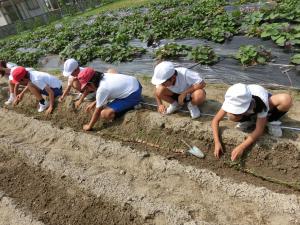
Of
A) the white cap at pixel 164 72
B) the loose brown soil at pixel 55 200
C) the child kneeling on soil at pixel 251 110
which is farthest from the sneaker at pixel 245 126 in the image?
the loose brown soil at pixel 55 200

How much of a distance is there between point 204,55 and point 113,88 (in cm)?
226

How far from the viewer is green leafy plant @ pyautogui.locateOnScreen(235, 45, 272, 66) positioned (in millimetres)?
5534

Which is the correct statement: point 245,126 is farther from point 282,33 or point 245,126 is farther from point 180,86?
point 282,33

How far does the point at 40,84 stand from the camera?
233 inches

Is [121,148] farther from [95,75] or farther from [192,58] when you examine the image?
[192,58]

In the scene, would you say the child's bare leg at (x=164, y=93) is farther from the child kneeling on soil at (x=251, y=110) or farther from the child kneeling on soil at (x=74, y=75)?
the child kneeling on soil at (x=74, y=75)

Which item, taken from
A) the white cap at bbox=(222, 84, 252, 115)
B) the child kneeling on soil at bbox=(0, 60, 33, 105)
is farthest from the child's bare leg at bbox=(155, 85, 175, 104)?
the child kneeling on soil at bbox=(0, 60, 33, 105)

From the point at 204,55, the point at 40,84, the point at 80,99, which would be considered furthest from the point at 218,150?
A: the point at 40,84

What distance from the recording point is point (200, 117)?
4594mm

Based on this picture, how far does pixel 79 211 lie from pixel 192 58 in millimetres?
3851

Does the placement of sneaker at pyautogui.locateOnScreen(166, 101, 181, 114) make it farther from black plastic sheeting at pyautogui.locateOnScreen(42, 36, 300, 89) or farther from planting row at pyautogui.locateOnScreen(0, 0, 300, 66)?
planting row at pyautogui.locateOnScreen(0, 0, 300, 66)

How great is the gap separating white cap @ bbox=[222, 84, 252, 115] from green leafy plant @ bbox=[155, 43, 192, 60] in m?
3.66

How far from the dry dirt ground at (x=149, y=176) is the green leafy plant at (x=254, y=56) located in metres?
0.76

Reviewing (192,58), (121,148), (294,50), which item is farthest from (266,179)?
(192,58)
